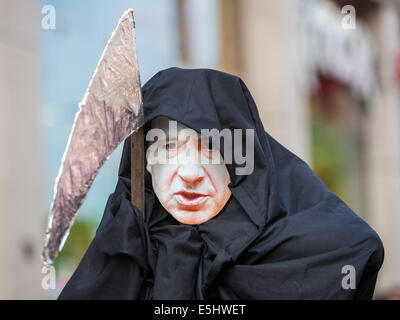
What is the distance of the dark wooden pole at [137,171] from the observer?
7.25ft

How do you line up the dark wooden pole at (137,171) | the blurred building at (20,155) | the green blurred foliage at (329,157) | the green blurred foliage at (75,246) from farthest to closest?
the green blurred foliage at (329,157) → the green blurred foliage at (75,246) → the blurred building at (20,155) → the dark wooden pole at (137,171)

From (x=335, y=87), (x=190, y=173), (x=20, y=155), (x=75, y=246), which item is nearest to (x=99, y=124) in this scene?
(x=190, y=173)

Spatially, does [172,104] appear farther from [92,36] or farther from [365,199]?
[365,199]

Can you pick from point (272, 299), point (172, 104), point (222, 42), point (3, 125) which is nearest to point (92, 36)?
point (3, 125)

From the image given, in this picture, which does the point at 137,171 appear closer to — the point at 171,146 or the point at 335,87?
the point at 171,146

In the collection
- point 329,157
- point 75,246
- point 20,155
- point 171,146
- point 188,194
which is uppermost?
point 171,146

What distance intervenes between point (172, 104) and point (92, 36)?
3667 mm

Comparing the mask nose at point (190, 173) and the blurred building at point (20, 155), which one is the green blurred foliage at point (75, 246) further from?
the mask nose at point (190, 173)

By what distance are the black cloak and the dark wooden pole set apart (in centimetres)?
4

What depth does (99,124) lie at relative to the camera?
214 cm

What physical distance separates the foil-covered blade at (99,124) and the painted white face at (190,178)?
148 mm

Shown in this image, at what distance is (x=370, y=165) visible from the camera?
35.9 feet

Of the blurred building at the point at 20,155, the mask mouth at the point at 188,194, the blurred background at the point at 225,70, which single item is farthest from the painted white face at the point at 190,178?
the blurred building at the point at 20,155

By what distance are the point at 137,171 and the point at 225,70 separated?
16.6 feet
